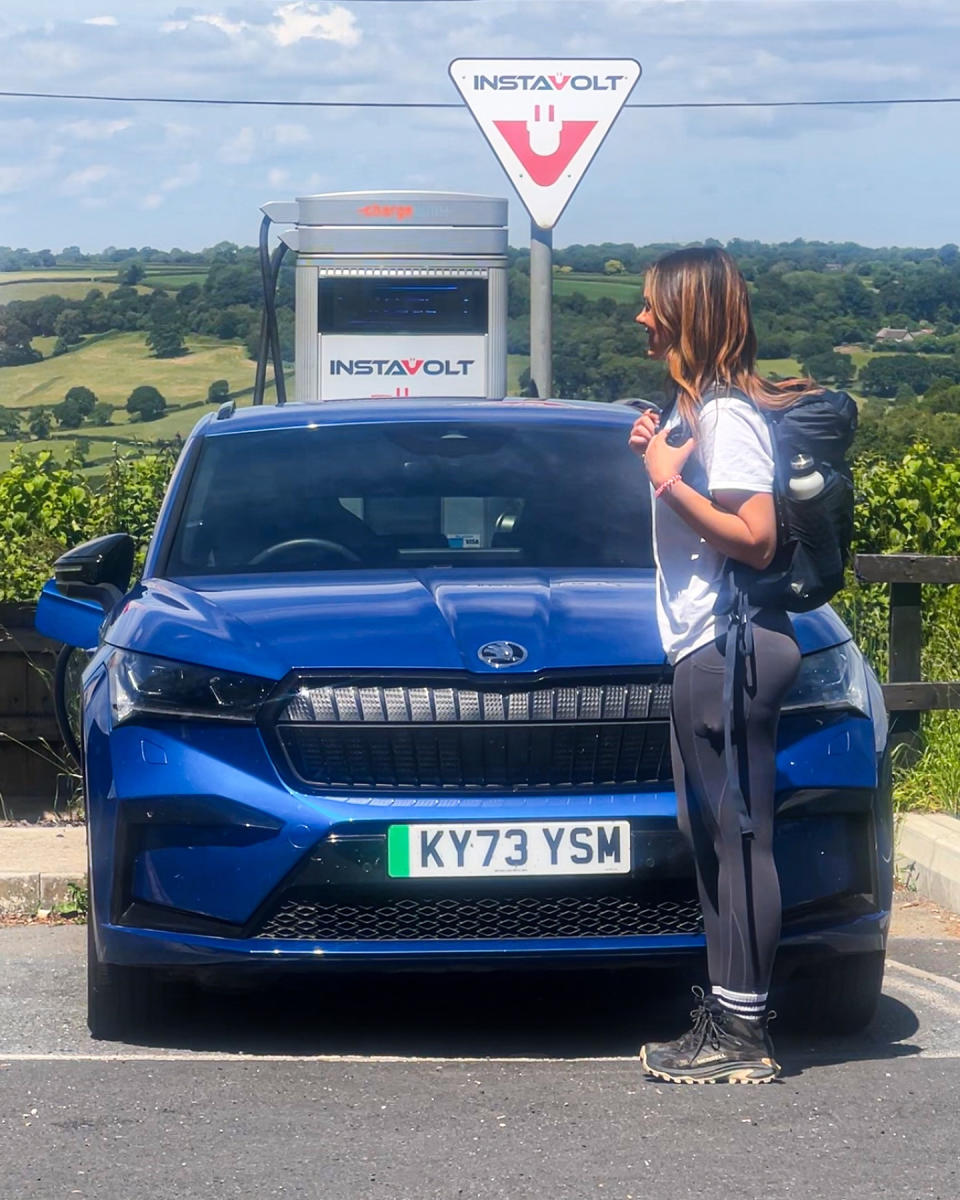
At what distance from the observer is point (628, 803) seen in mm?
4430

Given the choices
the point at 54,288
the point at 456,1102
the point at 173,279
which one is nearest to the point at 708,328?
the point at 456,1102

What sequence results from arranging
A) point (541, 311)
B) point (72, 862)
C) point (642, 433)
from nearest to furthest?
point (642, 433) → point (72, 862) → point (541, 311)

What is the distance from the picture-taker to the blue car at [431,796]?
4.37m

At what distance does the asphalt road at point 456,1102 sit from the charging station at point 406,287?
25.0 feet

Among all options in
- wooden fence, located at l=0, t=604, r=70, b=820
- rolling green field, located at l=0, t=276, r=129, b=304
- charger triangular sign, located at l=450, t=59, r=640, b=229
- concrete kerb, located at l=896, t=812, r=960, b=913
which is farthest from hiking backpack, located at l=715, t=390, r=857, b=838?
rolling green field, located at l=0, t=276, r=129, b=304

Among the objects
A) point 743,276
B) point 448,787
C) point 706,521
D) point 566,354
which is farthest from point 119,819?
point 566,354

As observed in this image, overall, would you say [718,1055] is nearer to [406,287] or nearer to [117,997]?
[117,997]

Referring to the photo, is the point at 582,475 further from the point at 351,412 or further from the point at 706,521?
the point at 706,521

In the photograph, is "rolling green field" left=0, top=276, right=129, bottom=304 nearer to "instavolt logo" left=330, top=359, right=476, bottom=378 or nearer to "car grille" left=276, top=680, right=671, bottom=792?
"instavolt logo" left=330, top=359, right=476, bottom=378

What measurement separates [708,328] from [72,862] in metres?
3.24

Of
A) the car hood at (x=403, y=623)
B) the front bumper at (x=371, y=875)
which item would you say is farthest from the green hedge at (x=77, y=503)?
the front bumper at (x=371, y=875)

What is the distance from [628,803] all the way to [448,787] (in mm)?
381

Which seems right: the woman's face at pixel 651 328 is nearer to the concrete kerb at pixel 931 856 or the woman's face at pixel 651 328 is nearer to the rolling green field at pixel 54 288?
the concrete kerb at pixel 931 856

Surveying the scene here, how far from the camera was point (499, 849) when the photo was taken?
4363mm
